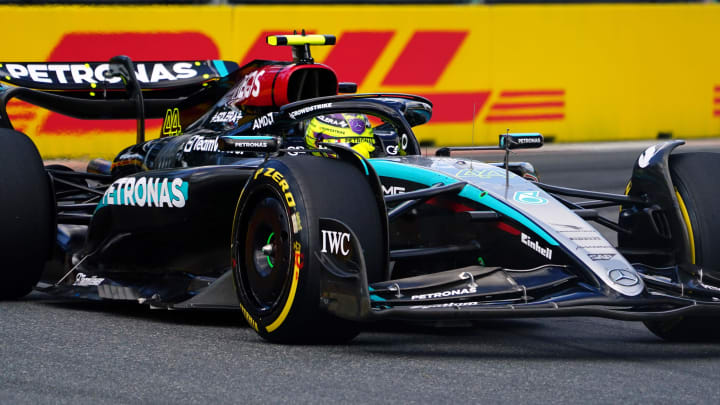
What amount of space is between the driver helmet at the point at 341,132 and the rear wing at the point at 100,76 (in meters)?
1.56

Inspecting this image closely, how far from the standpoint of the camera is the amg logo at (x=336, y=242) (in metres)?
4.65

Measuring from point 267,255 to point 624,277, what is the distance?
1490mm

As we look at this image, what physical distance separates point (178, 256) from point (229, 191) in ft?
1.58

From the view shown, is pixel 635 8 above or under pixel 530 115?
above

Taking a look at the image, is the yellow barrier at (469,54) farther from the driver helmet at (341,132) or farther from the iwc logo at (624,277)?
the iwc logo at (624,277)

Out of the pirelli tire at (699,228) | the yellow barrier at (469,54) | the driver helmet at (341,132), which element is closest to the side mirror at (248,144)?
the driver helmet at (341,132)

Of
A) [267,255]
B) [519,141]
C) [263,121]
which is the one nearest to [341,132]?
[263,121]

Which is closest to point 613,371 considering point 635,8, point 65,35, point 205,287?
point 205,287

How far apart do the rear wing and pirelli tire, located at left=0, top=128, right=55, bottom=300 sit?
4.67ft

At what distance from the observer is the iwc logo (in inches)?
182

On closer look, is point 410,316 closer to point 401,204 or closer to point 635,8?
point 401,204

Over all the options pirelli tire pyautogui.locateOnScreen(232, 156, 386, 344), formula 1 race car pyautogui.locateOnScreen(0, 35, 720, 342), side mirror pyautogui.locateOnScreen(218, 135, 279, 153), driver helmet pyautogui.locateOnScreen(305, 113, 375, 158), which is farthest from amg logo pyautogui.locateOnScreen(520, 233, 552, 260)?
driver helmet pyautogui.locateOnScreen(305, 113, 375, 158)

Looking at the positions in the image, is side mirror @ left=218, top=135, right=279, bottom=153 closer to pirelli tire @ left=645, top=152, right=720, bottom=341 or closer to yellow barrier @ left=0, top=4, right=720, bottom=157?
pirelli tire @ left=645, top=152, right=720, bottom=341

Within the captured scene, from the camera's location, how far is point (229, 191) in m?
5.70
